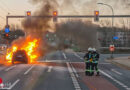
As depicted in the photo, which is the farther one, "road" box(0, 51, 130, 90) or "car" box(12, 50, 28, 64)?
"car" box(12, 50, 28, 64)

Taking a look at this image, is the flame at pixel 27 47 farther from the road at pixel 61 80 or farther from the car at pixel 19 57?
the road at pixel 61 80

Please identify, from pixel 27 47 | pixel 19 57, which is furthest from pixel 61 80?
pixel 27 47

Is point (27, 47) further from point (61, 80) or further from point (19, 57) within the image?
point (61, 80)

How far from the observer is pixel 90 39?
50.8 meters

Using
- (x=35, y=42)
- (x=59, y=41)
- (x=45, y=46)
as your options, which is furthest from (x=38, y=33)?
(x=59, y=41)

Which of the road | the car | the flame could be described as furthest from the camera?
the flame

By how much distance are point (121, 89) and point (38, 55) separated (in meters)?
31.9

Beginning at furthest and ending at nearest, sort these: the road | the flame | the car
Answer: the flame, the car, the road

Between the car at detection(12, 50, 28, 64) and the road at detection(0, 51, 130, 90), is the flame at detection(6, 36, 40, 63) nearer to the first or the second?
the car at detection(12, 50, 28, 64)

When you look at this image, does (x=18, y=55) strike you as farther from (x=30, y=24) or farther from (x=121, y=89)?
(x=121, y=89)

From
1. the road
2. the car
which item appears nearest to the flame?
the car

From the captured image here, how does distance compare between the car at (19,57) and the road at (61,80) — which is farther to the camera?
the car at (19,57)

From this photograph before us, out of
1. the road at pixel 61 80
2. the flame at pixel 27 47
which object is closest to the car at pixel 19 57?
the flame at pixel 27 47

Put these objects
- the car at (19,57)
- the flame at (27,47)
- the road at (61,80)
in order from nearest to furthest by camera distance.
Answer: the road at (61,80)
the car at (19,57)
the flame at (27,47)
